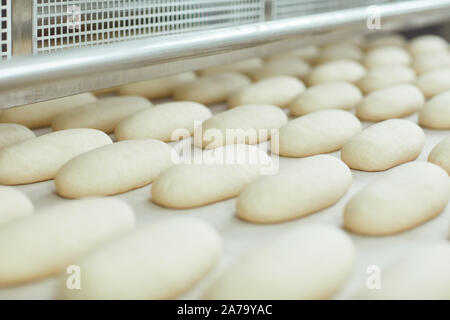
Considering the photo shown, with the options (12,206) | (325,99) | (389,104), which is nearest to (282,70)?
(325,99)

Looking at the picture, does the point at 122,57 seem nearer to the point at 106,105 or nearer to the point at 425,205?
the point at 106,105

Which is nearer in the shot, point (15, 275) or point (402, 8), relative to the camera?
point (15, 275)

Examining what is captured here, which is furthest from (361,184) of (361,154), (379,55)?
(379,55)

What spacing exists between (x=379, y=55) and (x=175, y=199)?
54.9 inches

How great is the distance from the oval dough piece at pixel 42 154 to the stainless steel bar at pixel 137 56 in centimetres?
10

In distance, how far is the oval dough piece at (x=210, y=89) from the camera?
5.53 feet

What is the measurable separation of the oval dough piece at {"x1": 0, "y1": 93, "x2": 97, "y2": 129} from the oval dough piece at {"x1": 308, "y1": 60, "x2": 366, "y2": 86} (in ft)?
2.60

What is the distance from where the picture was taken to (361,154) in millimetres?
1215

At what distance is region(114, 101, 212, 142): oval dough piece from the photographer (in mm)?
1356

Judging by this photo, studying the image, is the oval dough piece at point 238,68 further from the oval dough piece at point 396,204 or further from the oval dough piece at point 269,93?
A: the oval dough piece at point 396,204

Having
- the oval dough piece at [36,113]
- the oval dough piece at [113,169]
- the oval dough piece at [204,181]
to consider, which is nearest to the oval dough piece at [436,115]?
the oval dough piece at [204,181]

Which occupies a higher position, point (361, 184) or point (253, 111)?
point (253, 111)

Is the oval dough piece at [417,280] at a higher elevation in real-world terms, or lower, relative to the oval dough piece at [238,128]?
lower

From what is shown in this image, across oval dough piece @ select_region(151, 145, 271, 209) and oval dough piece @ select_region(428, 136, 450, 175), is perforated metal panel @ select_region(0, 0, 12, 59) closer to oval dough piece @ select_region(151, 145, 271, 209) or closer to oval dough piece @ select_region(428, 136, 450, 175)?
oval dough piece @ select_region(151, 145, 271, 209)
